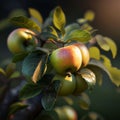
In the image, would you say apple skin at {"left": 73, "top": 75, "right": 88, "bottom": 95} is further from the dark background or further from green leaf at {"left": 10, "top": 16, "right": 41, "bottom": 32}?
the dark background

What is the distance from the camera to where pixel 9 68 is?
1.13m

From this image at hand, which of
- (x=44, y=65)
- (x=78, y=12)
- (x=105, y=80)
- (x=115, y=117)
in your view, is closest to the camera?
(x=44, y=65)

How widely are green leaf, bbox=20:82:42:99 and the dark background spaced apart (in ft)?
4.67

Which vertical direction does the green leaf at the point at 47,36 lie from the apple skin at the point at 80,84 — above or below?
above

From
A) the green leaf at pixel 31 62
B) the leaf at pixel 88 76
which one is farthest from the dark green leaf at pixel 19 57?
the leaf at pixel 88 76

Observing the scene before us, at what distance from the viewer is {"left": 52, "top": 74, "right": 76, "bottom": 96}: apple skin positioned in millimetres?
955

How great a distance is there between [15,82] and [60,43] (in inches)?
6.8

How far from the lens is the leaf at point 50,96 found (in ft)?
3.04

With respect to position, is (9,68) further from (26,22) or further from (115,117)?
(115,117)

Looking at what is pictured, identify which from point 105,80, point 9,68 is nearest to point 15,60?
point 9,68

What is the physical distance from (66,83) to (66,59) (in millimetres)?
55

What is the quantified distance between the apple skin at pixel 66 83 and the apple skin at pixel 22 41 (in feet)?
0.35

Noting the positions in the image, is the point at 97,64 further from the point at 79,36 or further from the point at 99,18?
the point at 99,18

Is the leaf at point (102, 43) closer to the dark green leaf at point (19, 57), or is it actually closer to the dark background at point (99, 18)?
the dark green leaf at point (19, 57)
